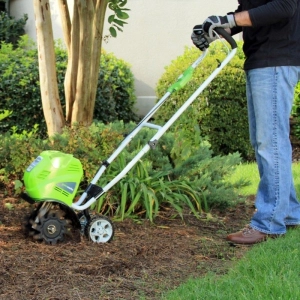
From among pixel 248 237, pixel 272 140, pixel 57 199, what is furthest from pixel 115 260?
pixel 272 140

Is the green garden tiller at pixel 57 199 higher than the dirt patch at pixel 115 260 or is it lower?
higher

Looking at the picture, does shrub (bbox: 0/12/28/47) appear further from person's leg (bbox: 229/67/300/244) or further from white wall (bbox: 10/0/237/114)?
person's leg (bbox: 229/67/300/244)

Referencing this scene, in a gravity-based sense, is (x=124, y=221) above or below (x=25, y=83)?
below

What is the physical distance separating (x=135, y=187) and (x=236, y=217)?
3.08 feet

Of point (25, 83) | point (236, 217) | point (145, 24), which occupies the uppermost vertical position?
point (145, 24)

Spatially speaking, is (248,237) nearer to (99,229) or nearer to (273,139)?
(273,139)

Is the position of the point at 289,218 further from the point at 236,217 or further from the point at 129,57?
the point at 129,57

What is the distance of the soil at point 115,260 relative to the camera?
3.48m

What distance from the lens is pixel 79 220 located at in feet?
14.1

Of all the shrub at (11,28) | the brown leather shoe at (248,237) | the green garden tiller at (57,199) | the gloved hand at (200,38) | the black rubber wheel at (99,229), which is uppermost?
the shrub at (11,28)

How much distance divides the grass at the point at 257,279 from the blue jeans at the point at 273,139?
220mm

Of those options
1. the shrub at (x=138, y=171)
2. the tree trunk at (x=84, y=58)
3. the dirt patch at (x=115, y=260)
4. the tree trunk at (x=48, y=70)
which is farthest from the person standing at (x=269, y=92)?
the tree trunk at (x=48, y=70)

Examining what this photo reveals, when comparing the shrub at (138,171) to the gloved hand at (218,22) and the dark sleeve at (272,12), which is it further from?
the dark sleeve at (272,12)

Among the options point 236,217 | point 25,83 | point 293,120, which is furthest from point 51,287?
point 293,120
